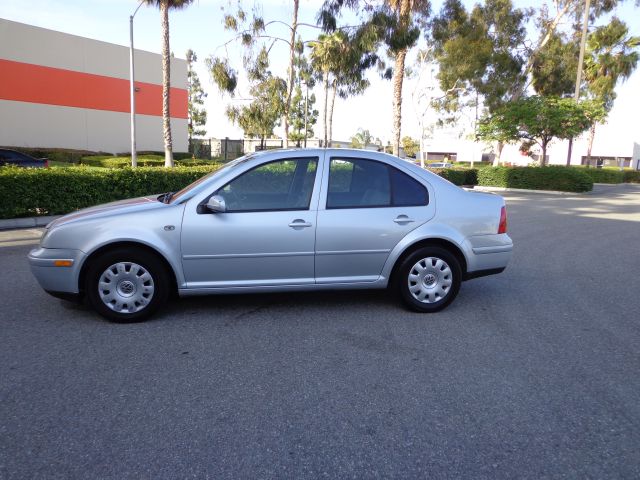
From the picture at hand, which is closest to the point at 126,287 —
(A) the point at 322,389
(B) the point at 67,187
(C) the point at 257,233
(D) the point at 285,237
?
(C) the point at 257,233

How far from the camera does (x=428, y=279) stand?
5012mm

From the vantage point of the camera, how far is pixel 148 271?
4.53m

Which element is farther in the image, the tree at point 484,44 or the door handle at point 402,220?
the tree at point 484,44

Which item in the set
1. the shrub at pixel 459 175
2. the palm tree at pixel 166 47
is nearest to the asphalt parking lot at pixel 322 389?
the palm tree at pixel 166 47

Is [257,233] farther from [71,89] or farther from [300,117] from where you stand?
[300,117]

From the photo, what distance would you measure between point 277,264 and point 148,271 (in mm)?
1163

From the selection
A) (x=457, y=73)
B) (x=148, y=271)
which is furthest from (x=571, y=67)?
(x=148, y=271)

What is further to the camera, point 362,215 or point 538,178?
point 538,178

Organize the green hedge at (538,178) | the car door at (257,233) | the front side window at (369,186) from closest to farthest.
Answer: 1. the car door at (257,233)
2. the front side window at (369,186)
3. the green hedge at (538,178)

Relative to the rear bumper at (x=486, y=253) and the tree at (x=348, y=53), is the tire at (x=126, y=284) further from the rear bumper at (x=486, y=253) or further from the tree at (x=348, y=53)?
the tree at (x=348, y=53)

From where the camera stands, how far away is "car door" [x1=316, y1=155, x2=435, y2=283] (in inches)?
187

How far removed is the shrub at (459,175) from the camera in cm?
2558

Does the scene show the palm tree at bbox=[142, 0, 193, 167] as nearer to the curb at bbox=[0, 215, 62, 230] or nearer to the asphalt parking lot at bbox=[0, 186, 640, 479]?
the curb at bbox=[0, 215, 62, 230]

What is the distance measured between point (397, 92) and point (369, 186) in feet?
57.6
